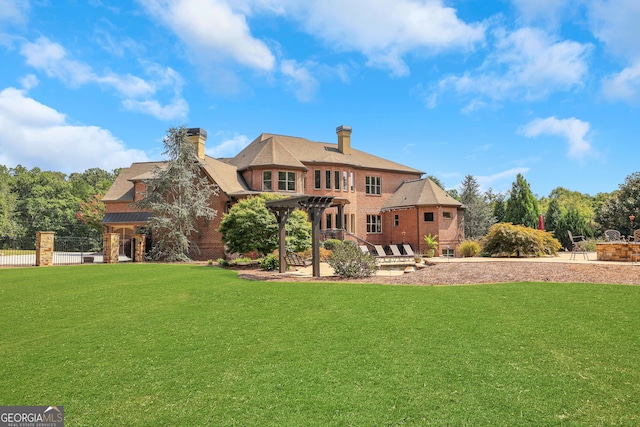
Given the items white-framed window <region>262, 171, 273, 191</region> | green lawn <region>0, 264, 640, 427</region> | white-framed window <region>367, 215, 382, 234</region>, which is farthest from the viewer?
white-framed window <region>367, 215, 382, 234</region>

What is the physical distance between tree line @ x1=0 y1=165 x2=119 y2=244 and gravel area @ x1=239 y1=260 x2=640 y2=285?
118 ft

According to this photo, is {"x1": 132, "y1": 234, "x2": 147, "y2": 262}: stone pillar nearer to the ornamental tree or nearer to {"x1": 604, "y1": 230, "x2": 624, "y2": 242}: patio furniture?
the ornamental tree

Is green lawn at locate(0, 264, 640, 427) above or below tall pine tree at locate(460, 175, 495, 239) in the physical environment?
below

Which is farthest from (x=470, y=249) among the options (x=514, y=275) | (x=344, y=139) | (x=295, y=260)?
(x=344, y=139)

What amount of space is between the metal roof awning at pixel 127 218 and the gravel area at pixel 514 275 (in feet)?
50.0

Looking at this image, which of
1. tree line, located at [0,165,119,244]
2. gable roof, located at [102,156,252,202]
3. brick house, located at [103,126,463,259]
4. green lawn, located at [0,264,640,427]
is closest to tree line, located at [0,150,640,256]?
tree line, located at [0,165,119,244]

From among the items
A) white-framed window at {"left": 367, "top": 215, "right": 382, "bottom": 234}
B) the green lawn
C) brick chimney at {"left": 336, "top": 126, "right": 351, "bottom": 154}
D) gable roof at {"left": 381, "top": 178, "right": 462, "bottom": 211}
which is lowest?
the green lawn

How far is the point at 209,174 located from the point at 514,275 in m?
19.6

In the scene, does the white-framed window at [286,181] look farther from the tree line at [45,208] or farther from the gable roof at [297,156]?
the tree line at [45,208]

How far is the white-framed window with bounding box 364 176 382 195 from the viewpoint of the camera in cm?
3254

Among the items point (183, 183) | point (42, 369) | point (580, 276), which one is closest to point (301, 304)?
point (42, 369)

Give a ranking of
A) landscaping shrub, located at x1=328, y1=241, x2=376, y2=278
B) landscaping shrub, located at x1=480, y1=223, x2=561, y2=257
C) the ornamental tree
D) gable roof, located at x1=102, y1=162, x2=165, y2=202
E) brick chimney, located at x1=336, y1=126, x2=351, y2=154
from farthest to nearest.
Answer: brick chimney, located at x1=336, y1=126, x2=351, y2=154 → gable roof, located at x1=102, y1=162, x2=165, y2=202 → the ornamental tree → landscaping shrub, located at x1=480, y1=223, x2=561, y2=257 → landscaping shrub, located at x1=328, y1=241, x2=376, y2=278

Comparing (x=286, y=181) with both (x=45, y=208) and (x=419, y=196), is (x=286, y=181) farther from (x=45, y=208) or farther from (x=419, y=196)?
(x=45, y=208)

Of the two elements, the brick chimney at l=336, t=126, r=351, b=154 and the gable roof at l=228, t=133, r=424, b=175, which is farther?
the brick chimney at l=336, t=126, r=351, b=154
